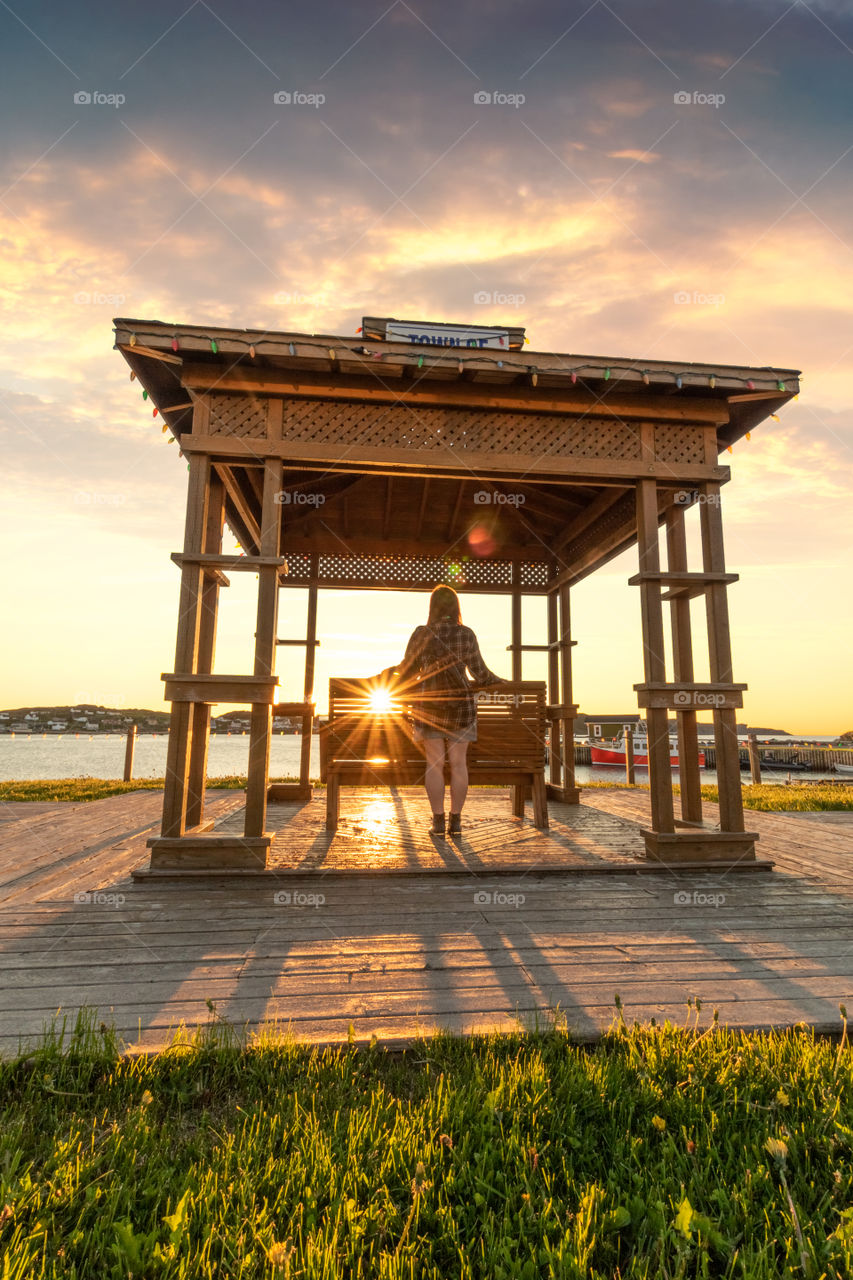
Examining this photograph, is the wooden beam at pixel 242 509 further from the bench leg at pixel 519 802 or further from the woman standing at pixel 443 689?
the bench leg at pixel 519 802

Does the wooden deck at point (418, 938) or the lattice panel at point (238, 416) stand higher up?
the lattice panel at point (238, 416)

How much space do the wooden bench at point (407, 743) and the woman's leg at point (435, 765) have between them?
0.15m

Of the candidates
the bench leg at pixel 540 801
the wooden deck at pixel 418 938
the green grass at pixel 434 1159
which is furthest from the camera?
the bench leg at pixel 540 801

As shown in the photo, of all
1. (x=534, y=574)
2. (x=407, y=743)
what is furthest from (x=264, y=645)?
(x=534, y=574)

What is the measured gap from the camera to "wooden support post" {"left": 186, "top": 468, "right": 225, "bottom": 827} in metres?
4.77

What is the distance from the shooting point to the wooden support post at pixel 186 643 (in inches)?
167

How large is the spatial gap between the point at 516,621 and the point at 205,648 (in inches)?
204

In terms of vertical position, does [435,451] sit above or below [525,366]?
below

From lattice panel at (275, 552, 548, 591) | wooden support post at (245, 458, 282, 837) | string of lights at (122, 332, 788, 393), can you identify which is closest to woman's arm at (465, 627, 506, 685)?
wooden support post at (245, 458, 282, 837)

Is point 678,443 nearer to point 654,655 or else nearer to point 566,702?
point 654,655

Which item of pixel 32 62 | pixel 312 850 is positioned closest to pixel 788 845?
pixel 312 850

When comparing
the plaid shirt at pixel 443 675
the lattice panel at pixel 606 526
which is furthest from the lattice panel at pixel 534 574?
the plaid shirt at pixel 443 675

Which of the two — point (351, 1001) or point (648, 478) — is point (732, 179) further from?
point (351, 1001)

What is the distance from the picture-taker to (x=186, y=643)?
440 centimetres
